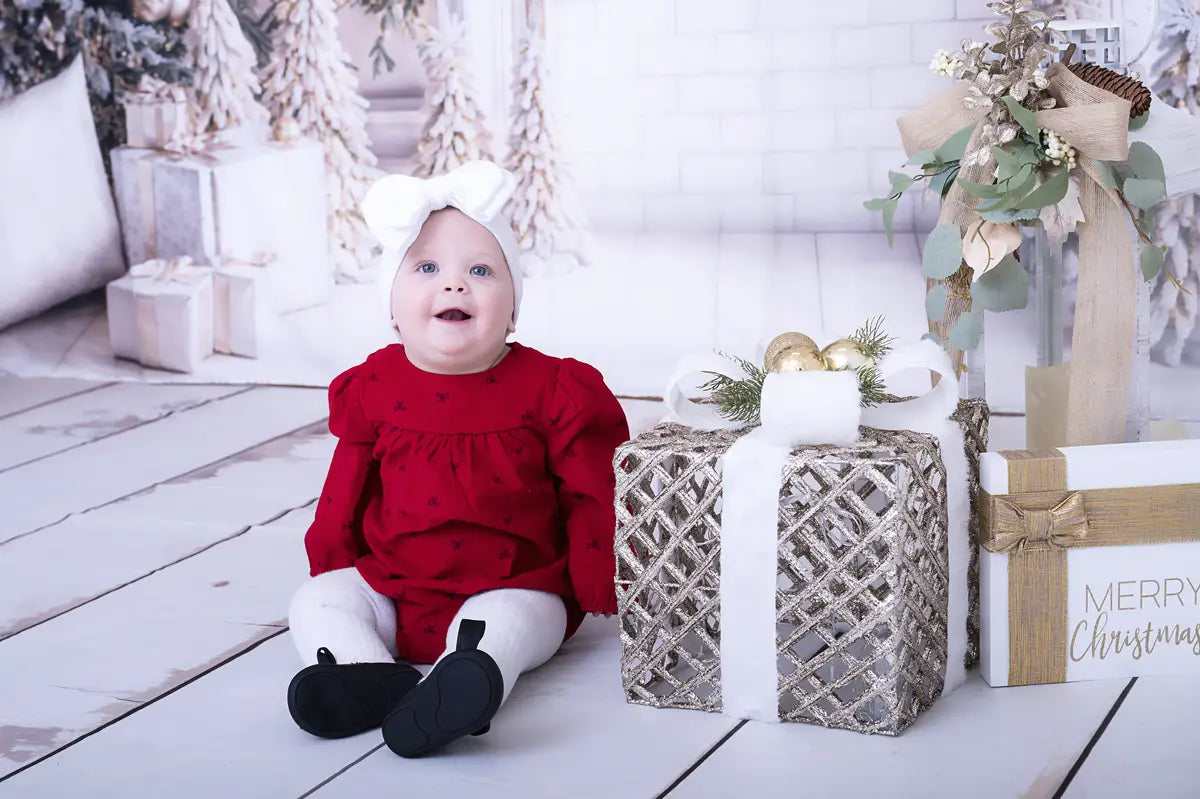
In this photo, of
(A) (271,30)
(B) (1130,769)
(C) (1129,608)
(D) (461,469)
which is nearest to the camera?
(B) (1130,769)

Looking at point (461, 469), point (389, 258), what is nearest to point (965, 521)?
point (461, 469)

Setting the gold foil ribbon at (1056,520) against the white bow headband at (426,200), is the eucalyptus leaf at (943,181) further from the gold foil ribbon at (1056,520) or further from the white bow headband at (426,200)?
the white bow headband at (426,200)

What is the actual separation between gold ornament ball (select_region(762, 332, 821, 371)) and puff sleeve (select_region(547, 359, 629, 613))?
0.21 meters

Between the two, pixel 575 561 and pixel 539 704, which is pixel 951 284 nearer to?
pixel 575 561

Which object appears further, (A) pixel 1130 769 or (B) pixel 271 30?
(B) pixel 271 30

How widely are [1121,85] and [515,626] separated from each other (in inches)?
31.7

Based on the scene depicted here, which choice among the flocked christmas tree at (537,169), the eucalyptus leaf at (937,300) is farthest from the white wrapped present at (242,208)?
the eucalyptus leaf at (937,300)

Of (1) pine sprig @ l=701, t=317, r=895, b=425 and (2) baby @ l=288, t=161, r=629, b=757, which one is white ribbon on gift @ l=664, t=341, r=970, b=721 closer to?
(1) pine sprig @ l=701, t=317, r=895, b=425

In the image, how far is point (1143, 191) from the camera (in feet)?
4.35

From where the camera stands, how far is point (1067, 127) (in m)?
1.32

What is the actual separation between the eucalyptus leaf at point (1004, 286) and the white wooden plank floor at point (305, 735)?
0.38 metres

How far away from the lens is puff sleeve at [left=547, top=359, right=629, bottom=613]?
1.43m

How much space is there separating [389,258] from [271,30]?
192 centimetres

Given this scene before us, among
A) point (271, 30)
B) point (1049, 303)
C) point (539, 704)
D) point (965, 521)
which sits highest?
point (271, 30)
